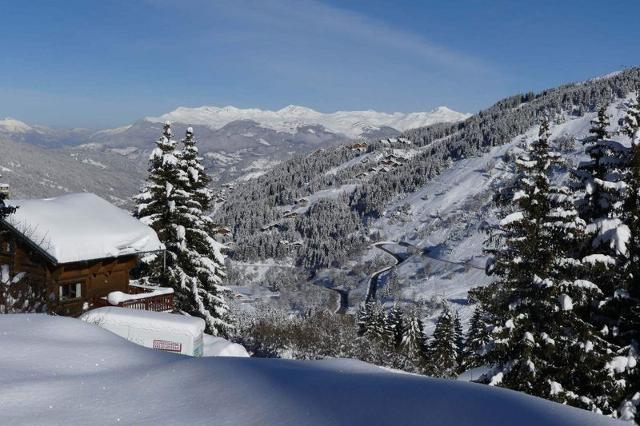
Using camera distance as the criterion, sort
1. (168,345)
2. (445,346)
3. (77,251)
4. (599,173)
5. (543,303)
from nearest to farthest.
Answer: (543,303), (168,345), (599,173), (77,251), (445,346)

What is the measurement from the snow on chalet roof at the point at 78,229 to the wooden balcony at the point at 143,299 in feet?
5.94

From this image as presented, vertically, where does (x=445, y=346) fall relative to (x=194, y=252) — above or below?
below

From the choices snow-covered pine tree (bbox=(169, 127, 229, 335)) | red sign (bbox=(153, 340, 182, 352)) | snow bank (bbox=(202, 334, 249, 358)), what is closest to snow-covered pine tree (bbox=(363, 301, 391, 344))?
snow-covered pine tree (bbox=(169, 127, 229, 335))

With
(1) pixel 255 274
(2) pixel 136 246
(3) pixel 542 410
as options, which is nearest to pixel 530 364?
(3) pixel 542 410

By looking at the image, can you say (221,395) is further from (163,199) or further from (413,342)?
(413,342)

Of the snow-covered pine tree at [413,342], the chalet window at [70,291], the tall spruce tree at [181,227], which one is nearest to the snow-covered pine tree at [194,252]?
the tall spruce tree at [181,227]

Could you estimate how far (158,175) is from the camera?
25.2 meters

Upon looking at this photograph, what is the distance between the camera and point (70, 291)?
70.2 feet

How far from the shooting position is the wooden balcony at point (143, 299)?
66.7ft

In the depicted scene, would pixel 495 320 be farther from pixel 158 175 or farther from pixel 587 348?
pixel 158 175

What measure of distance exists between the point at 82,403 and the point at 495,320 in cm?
1464

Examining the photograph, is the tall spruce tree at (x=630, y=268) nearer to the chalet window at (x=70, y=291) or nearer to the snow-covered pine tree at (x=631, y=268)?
the snow-covered pine tree at (x=631, y=268)

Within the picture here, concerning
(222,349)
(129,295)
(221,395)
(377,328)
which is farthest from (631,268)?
(377,328)

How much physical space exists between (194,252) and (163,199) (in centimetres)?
311
